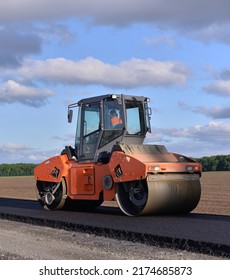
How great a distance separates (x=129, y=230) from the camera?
8242mm

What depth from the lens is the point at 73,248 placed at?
7426mm

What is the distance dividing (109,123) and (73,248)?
14.2ft

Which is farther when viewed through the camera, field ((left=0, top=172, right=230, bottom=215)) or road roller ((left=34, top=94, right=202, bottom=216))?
field ((left=0, top=172, right=230, bottom=215))

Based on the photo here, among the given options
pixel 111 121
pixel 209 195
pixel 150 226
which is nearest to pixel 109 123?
pixel 111 121

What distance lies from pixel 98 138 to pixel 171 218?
2578 mm

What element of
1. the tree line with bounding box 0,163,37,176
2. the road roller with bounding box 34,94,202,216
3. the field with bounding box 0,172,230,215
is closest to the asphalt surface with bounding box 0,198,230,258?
the road roller with bounding box 34,94,202,216

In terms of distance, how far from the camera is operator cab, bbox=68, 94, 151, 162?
11234mm

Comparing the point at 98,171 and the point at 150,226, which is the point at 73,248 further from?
the point at 98,171

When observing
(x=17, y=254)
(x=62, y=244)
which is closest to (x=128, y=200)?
(x=62, y=244)

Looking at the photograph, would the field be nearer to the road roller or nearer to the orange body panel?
the road roller

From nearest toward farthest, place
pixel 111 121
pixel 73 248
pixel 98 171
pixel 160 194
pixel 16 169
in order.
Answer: pixel 73 248
pixel 160 194
pixel 98 171
pixel 111 121
pixel 16 169

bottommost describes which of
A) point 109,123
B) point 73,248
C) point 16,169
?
point 16,169

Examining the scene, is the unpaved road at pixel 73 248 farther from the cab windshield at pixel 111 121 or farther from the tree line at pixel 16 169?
the tree line at pixel 16 169

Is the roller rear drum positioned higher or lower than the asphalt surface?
higher
